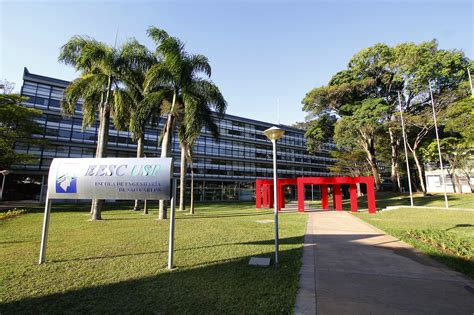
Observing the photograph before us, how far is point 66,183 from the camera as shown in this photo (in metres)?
6.18

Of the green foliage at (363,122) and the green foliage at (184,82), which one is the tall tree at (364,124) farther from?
the green foliage at (184,82)

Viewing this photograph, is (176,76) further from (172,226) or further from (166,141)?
(172,226)

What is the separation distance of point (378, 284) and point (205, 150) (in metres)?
42.2

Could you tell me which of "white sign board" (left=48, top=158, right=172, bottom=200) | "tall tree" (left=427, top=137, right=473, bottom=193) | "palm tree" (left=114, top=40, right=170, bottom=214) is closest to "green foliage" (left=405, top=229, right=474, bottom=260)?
"white sign board" (left=48, top=158, right=172, bottom=200)

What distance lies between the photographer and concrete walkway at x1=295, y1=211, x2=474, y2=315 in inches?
143

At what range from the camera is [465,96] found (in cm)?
2333

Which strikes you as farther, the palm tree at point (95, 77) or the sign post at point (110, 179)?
the palm tree at point (95, 77)

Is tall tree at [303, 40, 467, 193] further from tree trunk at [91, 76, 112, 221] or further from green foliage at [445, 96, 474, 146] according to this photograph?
tree trunk at [91, 76, 112, 221]

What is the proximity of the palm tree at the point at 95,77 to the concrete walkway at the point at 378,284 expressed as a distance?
1260 centimetres

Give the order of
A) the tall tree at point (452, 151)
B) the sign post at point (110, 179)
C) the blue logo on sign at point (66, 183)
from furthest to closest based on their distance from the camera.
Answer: the tall tree at point (452, 151) → the blue logo on sign at point (66, 183) → the sign post at point (110, 179)

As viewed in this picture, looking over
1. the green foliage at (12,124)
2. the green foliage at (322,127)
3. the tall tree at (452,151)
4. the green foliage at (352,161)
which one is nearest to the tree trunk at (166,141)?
the green foliage at (12,124)

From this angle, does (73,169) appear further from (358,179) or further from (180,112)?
(358,179)

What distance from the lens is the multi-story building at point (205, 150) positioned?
31.7m

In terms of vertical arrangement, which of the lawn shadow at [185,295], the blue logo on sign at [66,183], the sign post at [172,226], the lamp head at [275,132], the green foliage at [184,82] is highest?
the green foliage at [184,82]
